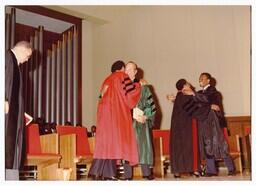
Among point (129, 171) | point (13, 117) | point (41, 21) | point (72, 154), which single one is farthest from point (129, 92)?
point (41, 21)

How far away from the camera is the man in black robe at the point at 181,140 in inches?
182

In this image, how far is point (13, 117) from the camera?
10.7ft

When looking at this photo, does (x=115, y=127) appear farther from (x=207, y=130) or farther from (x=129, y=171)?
(x=207, y=130)

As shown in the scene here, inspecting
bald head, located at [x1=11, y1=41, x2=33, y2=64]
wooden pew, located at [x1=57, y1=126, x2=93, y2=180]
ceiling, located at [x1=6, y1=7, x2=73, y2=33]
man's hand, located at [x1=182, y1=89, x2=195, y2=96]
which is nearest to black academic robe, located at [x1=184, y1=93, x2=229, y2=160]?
man's hand, located at [x1=182, y1=89, x2=195, y2=96]

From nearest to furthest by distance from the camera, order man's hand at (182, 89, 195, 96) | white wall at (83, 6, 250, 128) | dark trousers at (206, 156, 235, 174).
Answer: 1. dark trousers at (206, 156, 235, 174)
2. man's hand at (182, 89, 195, 96)
3. white wall at (83, 6, 250, 128)

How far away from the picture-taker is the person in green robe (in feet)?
13.7

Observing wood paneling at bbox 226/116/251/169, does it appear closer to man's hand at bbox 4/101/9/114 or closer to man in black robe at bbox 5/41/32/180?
man in black robe at bbox 5/41/32/180

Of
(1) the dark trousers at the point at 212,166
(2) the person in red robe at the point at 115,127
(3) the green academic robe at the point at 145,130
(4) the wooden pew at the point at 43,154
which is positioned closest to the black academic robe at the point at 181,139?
(1) the dark trousers at the point at 212,166

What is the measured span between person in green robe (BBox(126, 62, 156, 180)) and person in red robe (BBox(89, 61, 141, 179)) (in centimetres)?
10

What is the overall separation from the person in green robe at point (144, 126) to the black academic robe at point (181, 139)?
0.49 meters

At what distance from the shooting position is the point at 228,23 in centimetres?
603

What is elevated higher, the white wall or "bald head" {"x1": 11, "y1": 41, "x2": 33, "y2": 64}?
the white wall

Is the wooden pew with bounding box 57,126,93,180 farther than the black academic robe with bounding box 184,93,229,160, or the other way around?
the black academic robe with bounding box 184,93,229,160

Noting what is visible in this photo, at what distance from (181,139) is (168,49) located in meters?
2.23
